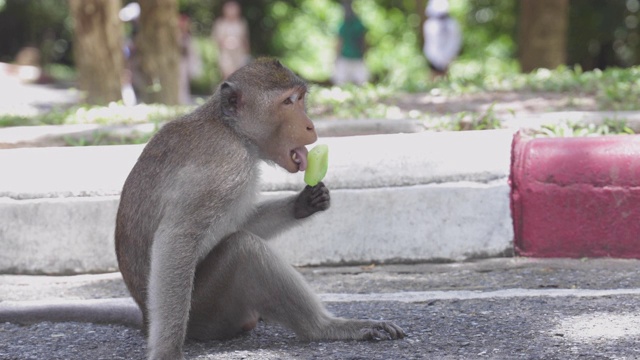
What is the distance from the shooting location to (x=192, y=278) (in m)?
4.23

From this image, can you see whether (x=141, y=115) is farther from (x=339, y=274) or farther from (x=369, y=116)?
(x=339, y=274)

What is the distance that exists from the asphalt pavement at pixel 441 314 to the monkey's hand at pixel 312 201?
0.56 meters

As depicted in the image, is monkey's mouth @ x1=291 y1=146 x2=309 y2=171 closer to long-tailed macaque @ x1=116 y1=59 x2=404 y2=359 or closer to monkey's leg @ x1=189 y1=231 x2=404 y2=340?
long-tailed macaque @ x1=116 y1=59 x2=404 y2=359

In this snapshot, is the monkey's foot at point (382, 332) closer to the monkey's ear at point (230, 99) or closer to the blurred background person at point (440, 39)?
the monkey's ear at point (230, 99)

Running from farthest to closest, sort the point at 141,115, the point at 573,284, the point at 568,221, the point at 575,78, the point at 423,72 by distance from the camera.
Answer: the point at 423,72 < the point at 575,78 < the point at 141,115 < the point at 568,221 < the point at 573,284

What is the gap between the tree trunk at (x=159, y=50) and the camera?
497 inches

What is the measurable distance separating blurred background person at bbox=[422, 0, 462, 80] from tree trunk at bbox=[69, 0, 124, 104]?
5.67 metres

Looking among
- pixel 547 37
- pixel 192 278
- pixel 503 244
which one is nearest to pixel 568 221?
pixel 503 244

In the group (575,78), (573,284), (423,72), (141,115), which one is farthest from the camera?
(423,72)

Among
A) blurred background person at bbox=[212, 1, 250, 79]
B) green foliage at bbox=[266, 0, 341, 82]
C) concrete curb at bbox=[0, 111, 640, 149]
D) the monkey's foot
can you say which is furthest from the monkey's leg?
green foliage at bbox=[266, 0, 341, 82]

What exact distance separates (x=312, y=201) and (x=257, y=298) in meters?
0.61

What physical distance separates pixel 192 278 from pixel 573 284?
6.80ft

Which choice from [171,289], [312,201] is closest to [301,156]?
[312,201]

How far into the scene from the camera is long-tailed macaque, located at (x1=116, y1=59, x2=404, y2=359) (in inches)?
165
